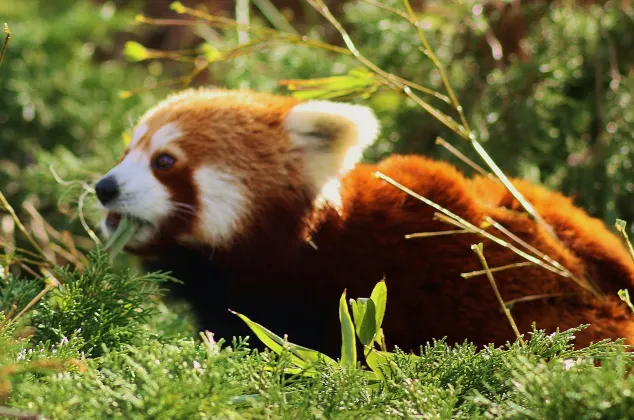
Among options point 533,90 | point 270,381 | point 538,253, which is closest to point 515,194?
point 538,253

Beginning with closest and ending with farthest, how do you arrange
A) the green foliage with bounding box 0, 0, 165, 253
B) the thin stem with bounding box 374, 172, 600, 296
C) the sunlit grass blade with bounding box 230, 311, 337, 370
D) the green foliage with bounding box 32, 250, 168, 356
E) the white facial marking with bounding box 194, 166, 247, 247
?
the sunlit grass blade with bounding box 230, 311, 337, 370, the green foliage with bounding box 32, 250, 168, 356, the thin stem with bounding box 374, 172, 600, 296, the white facial marking with bounding box 194, 166, 247, 247, the green foliage with bounding box 0, 0, 165, 253

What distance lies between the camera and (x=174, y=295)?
6.13 feet

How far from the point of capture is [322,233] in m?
1.76

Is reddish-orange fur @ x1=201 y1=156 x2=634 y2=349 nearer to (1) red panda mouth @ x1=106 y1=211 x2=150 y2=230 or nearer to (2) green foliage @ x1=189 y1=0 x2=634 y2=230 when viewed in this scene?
(1) red panda mouth @ x1=106 y1=211 x2=150 y2=230

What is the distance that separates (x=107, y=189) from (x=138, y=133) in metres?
0.24

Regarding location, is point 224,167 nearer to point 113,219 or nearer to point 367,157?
point 113,219

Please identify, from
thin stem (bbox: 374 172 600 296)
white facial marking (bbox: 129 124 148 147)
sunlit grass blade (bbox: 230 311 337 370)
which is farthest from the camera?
white facial marking (bbox: 129 124 148 147)

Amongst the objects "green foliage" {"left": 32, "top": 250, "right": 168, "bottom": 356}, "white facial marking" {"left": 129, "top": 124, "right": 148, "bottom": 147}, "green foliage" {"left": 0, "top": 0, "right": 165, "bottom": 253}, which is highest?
"white facial marking" {"left": 129, "top": 124, "right": 148, "bottom": 147}

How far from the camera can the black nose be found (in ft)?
5.77

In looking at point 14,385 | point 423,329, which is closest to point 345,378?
point 14,385

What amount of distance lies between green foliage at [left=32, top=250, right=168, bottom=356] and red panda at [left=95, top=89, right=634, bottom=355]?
0.35 m

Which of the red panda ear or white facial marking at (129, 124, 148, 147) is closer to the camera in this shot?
the red panda ear

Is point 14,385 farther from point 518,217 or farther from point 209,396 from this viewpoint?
point 518,217

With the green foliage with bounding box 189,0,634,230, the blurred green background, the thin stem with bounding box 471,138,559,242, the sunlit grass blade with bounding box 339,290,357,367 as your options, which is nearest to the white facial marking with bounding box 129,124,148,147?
the blurred green background
